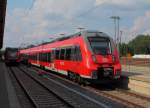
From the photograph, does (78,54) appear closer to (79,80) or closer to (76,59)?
(76,59)

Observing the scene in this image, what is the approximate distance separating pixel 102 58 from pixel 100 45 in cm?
94

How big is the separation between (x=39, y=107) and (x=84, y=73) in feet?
20.6

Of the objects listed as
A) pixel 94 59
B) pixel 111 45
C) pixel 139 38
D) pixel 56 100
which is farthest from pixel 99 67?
pixel 139 38

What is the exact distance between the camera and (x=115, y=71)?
20.0 metres

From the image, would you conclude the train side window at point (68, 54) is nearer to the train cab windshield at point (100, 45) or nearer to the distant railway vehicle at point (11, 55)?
the train cab windshield at point (100, 45)

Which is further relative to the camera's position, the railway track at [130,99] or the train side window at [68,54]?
the train side window at [68,54]

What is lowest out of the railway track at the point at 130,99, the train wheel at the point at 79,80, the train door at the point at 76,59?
the railway track at the point at 130,99

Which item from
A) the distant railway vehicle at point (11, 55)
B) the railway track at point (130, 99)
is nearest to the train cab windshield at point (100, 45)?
the railway track at point (130, 99)

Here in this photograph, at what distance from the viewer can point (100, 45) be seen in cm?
2059

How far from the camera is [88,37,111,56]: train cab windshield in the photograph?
20.3 metres

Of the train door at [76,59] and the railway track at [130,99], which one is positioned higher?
the train door at [76,59]

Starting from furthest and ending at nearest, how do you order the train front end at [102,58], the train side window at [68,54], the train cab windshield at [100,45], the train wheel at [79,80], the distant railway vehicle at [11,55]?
the distant railway vehicle at [11,55] < the train side window at [68,54] < the train wheel at [79,80] < the train cab windshield at [100,45] < the train front end at [102,58]

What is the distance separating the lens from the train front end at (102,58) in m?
19.7

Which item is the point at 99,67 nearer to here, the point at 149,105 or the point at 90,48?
the point at 90,48
